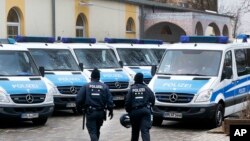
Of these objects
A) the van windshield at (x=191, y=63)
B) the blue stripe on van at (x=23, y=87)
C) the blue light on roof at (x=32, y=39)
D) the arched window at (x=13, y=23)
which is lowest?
the blue stripe on van at (x=23, y=87)

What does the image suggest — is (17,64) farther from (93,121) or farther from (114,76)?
(93,121)

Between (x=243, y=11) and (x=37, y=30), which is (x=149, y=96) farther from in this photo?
(x=243, y=11)

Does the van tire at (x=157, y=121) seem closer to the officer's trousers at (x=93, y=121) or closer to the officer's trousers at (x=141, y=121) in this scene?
the officer's trousers at (x=141, y=121)

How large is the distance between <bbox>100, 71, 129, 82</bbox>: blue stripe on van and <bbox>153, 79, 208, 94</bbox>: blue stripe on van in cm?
394

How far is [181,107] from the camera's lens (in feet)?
43.0

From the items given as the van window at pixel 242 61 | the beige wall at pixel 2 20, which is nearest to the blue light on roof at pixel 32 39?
the beige wall at pixel 2 20

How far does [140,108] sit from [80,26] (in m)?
18.9

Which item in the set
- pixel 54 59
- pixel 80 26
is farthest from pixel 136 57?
pixel 80 26

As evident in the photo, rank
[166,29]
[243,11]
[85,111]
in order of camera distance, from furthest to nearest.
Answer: [243,11] → [166,29] → [85,111]

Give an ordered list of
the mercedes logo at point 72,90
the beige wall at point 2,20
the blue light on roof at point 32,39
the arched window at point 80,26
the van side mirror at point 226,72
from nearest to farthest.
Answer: the van side mirror at point 226,72 < the mercedes logo at point 72,90 < the blue light on roof at point 32,39 < the beige wall at point 2,20 < the arched window at point 80,26

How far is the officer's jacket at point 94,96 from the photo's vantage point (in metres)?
9.86

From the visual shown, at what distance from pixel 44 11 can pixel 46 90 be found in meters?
11.3

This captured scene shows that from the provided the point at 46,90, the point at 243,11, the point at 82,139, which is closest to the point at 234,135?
the point at 82,139

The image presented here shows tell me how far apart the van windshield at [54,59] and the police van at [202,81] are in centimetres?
365
